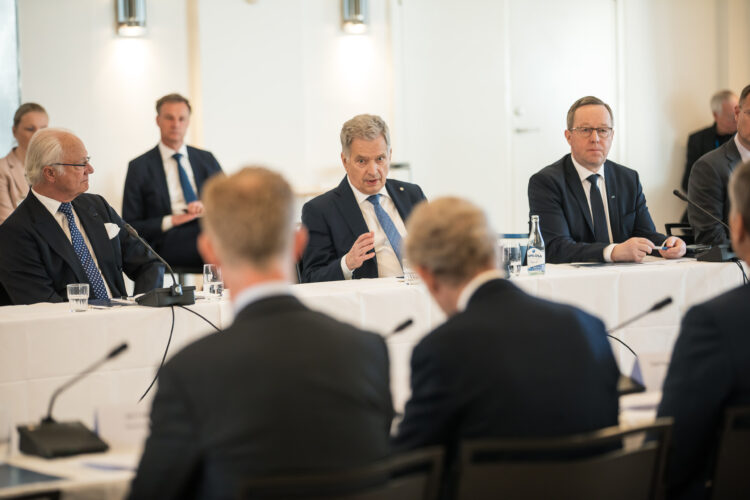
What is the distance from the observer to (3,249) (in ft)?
12.4

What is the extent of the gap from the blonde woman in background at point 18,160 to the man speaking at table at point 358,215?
247 cm

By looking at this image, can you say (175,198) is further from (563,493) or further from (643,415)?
(563,493)

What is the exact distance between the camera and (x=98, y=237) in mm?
4043

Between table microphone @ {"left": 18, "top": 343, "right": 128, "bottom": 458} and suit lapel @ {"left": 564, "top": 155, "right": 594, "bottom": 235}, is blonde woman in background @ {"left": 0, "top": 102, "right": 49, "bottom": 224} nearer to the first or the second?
suit lapel @ {"left": 564, "top": 155, "right": 594, "bottom": 235}

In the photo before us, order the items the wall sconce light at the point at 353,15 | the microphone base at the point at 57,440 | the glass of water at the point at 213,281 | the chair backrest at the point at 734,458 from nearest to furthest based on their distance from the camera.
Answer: the chair backrest at the point at 734,458 → the microphone base at the point at 57,440 → the glass of water at the point at 213,281 → the wall sconce light at the point at 353,15

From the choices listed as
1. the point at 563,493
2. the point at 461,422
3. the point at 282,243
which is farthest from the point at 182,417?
the point at 563,493

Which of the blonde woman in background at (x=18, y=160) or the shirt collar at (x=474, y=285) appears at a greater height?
the blonde woman in background at (x=18, y=160)

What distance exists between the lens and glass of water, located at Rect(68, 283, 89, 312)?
311 centimetres

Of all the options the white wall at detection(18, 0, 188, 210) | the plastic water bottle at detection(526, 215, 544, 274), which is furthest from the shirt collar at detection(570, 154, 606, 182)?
the white wall at detection(18, 0, 188, 210)

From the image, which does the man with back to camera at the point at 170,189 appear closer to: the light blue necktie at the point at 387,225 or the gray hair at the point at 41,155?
the gray hair at the point at 41,155

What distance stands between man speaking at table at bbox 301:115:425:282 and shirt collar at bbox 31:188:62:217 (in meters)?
1.05

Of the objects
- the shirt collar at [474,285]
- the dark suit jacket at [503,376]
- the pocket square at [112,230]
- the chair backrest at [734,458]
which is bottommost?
the chair backrest at [734,458]

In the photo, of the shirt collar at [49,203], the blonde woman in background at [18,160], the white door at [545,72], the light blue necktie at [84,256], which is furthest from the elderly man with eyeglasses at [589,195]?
the blonde woman in background at [18,160]

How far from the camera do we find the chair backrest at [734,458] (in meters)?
1.78
